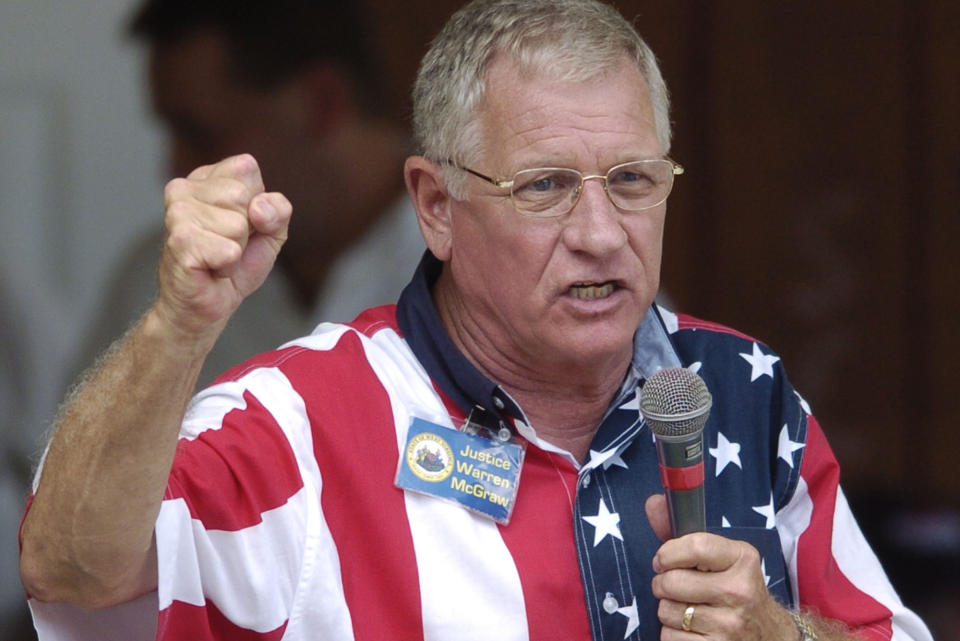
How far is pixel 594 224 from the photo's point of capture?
229 cm

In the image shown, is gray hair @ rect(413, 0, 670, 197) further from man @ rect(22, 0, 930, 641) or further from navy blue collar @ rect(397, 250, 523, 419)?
navy blue collar @ rect(397, 250, 523, 419)

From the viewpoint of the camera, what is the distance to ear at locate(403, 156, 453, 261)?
2.52m

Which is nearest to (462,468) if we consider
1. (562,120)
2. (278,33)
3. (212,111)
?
(562,120)

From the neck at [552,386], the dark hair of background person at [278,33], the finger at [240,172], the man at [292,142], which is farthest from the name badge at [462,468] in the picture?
the dark hair of background person at [278,33]

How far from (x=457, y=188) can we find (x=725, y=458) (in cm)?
67

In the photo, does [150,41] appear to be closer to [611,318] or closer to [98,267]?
[98,267]

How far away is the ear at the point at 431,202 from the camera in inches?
99.3

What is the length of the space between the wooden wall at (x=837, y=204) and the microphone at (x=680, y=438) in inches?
122

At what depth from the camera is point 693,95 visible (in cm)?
497

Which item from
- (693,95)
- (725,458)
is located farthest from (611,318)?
(693,95)

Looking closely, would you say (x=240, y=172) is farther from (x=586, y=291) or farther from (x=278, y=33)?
(x=278, y=33)

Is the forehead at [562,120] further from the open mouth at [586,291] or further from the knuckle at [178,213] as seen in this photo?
the knuckle at [178,213]

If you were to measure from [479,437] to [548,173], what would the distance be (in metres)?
0.46

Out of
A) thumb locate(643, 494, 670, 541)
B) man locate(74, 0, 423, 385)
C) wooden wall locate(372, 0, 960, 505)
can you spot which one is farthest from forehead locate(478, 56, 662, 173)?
wooden wall locate(372, 0, 960, 505)
